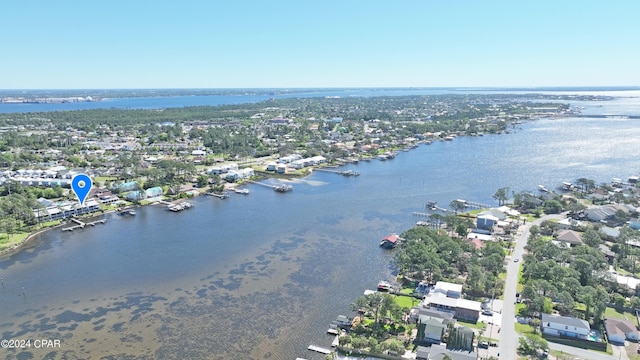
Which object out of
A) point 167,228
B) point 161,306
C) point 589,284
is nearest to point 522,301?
point 589,284

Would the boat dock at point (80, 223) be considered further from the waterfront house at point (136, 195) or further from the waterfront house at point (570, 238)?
the waterfront house at point (570, 238)

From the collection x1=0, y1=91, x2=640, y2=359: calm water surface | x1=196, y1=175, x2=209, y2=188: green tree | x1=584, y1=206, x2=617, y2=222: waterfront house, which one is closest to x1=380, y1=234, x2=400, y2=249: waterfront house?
x1=0, y1=91, x2=640, y2=359: calm water surface

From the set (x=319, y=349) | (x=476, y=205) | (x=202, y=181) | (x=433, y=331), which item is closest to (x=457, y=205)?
(x=476, y=205)

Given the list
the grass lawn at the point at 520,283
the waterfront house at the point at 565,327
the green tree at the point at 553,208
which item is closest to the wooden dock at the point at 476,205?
the green tree at the point at 553,208

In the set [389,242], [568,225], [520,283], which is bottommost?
[520,283]

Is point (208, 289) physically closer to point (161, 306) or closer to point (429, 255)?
point (161, 306)

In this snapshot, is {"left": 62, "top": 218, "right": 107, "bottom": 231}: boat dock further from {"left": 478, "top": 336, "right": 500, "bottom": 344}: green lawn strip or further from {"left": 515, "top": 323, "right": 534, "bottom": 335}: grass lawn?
{"left": 515, "top": 323, "right": 534, "bottom": 335}: grass lawn

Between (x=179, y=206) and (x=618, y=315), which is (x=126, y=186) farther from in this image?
(x=618, y=315)
